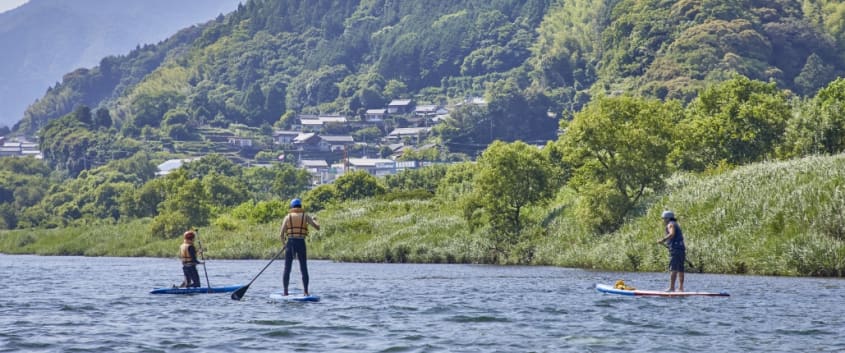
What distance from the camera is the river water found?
26438 mm

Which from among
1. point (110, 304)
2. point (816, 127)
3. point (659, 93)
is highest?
point (659, 93)

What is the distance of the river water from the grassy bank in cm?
315

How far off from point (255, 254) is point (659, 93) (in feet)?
423

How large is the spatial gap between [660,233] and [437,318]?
949 inches

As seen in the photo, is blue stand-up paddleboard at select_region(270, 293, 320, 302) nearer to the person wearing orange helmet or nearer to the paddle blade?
the paddle blade

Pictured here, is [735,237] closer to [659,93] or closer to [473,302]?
[473,302]

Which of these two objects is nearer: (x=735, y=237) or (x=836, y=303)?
(x=836, y=303)

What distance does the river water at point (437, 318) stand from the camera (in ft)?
86.7

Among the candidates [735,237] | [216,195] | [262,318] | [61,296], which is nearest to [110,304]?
[61,296]

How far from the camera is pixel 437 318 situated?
31297mm

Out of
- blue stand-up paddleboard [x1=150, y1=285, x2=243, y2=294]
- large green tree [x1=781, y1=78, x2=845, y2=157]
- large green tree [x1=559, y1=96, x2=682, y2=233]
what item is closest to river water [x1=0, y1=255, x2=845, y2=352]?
blue stand-up paddleboard [x1=150, y1=285, x2=243, y2=294]

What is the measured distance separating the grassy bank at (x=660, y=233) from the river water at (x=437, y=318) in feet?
10.3

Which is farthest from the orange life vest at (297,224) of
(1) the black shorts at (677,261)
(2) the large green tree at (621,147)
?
(2) the large green tree at (621,147)

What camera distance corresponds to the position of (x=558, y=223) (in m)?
64.9
